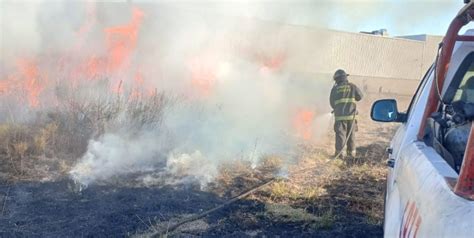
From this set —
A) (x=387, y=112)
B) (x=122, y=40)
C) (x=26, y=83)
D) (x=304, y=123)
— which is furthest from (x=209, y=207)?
(x=122, y=40)

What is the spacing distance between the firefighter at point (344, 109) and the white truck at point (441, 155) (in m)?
5.06

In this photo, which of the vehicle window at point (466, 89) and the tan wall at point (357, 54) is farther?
the tan wall at point (357, 54)

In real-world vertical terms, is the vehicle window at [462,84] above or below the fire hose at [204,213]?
above

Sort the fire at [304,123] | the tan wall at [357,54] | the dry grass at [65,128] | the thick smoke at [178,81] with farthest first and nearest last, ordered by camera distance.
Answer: the tan wall at [357,54], the fire at [304,123], the thick smoke at [178,81], the dry grass at [65,128]

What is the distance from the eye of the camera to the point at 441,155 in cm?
200

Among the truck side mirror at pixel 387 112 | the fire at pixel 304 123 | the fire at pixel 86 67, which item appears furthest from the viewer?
the fire at pixel 304 123

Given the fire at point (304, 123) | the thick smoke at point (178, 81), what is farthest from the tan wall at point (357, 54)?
the fire at point (304, 123)

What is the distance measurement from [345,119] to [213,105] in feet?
13.0

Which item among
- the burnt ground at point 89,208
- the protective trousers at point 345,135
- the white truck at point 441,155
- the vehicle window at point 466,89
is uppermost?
the vehicle window at point 466,89

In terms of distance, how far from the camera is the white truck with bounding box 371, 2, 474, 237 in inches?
44.8

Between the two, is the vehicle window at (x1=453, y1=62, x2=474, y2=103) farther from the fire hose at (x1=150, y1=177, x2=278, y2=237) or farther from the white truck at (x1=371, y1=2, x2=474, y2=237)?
the fire hose at (x1=150, y1=177, x2=278, y2=237)

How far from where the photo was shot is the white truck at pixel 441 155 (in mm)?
1139

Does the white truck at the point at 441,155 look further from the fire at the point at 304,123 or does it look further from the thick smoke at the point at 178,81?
the fire at the point at 304,123

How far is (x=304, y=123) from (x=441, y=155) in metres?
9.14
